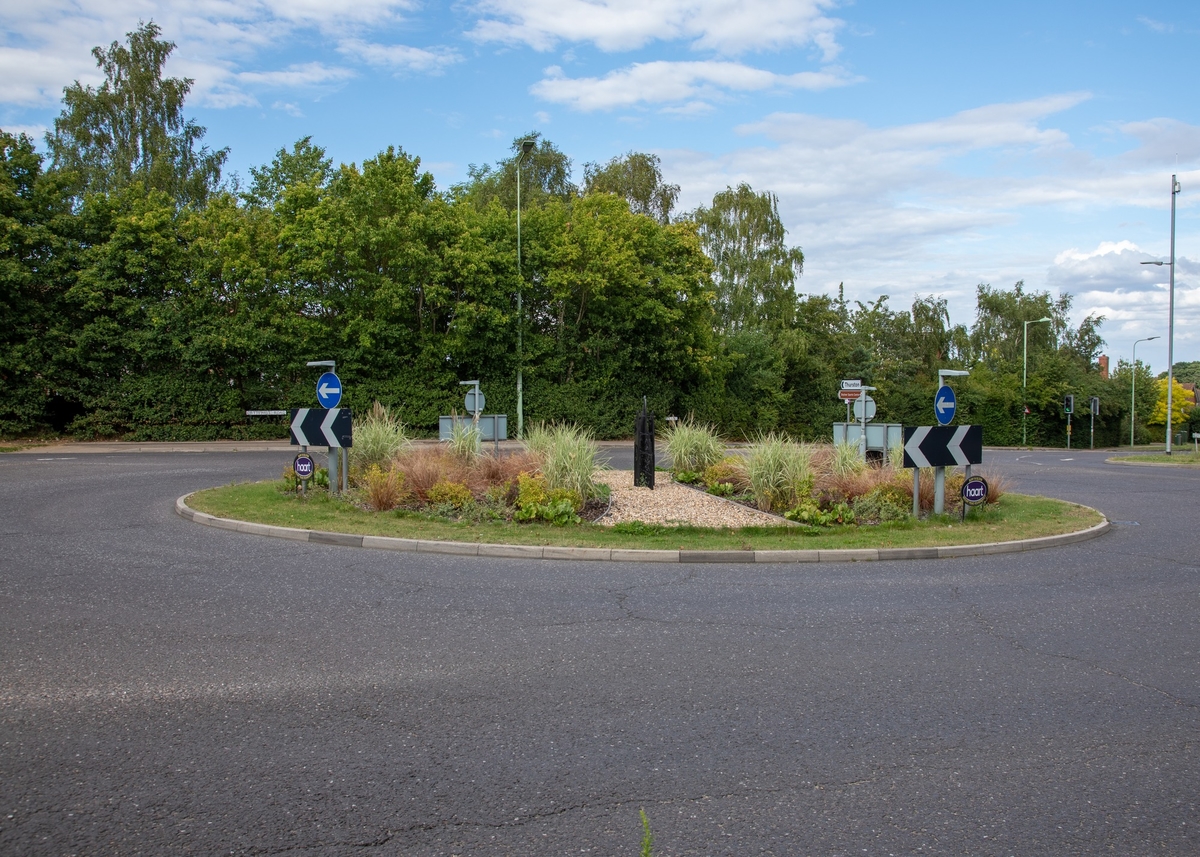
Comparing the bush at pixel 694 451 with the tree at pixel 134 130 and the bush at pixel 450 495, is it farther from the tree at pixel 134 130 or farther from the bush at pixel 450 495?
the tree at pixel 134 130

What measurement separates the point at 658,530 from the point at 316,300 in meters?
→ 21.1

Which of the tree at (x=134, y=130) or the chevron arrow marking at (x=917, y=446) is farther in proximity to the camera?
the tree at (x=134, y=130)

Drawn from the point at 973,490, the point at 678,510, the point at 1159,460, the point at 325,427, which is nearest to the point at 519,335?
the point at 325,427

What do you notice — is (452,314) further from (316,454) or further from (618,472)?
(618,472)

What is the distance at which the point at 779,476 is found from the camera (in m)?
13.2

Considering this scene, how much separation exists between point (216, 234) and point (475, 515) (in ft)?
72.6

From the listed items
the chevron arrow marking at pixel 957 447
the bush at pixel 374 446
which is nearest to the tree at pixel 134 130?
the bush at pixel 374 446

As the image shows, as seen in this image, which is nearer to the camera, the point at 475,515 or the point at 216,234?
→ the point at 475,515

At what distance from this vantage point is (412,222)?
28703mm

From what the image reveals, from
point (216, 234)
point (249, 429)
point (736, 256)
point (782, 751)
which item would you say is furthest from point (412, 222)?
point (782, 751)

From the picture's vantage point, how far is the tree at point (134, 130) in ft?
127

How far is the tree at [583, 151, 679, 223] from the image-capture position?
43.4 m

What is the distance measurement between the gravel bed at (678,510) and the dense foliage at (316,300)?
16.9m

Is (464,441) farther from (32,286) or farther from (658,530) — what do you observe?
(32,286)
